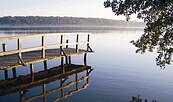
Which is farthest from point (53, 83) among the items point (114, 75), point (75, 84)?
point (114, 75)

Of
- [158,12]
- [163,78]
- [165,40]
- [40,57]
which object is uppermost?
[158,12]

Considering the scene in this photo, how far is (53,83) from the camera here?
19.4 meters

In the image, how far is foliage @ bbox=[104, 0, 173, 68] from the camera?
13.2 meters

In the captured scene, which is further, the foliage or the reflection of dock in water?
the reflection of dock in water

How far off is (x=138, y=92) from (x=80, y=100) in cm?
491

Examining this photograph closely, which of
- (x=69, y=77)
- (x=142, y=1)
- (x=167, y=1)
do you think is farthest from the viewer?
(x=69, y=77)

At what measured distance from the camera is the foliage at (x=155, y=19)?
1324cm

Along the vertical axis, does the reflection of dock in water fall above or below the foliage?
below

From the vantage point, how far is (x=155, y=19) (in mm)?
14828

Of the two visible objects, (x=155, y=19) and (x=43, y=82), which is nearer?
(x=155, y=19)

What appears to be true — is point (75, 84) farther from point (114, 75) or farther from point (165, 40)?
point (165, 40)

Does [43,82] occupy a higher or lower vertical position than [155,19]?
lower

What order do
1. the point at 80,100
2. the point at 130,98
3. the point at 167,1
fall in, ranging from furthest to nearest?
the point at 130,98 → the point at 80,100 → the point at 167,1

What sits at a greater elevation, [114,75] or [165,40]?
[165,40]
